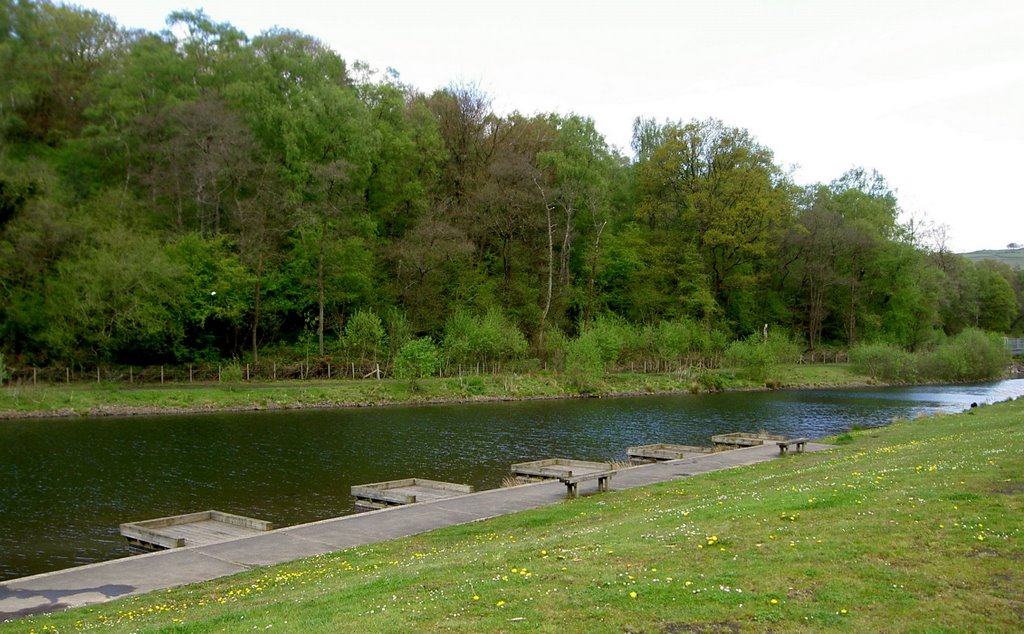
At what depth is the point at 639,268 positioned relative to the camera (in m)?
93.5

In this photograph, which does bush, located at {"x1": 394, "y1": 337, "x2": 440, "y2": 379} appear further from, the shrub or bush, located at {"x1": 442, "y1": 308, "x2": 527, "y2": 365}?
bush, located at {"x1": 442, "y1": 308, "x2": 527, "y2": 365}

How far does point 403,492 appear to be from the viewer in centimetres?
2442

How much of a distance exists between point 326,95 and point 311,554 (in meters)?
63.5

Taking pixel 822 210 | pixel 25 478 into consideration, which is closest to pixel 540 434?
pixel 25 478

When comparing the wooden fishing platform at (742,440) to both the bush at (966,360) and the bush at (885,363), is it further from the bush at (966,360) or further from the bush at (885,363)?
the bush at (966,360)

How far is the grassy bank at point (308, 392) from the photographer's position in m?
49.1

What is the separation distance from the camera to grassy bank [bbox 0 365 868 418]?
4909 cm

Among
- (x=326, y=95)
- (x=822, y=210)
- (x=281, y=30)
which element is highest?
(x=281, y=30)

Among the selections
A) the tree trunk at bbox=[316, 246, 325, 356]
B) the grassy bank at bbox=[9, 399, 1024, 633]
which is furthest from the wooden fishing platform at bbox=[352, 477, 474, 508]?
the tree trunk at bbox=[316, 246, 325, 356]

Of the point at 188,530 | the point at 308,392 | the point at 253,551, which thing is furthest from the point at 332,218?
the point at 253,551

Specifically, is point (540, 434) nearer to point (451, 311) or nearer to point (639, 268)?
point (451, 311)

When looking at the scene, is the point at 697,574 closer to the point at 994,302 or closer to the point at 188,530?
the point at 188,530

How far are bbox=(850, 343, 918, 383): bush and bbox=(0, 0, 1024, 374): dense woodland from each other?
9.18 m

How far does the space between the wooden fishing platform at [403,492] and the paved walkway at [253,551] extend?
1.33 meters
